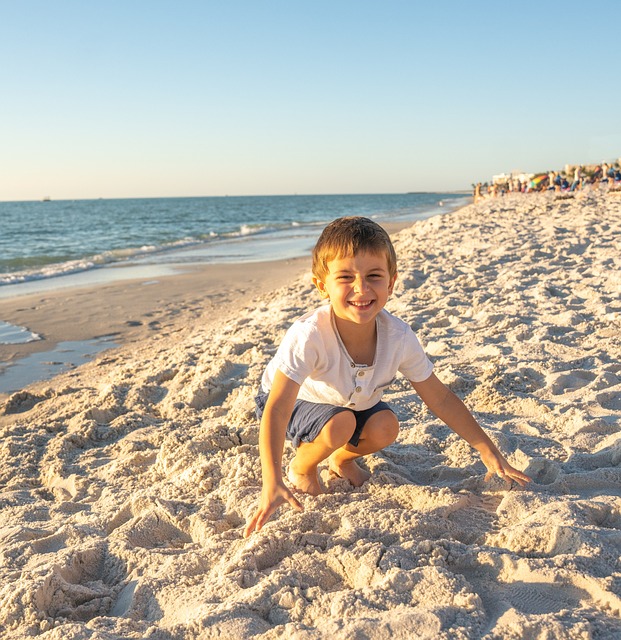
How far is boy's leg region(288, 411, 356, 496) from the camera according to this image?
221cm

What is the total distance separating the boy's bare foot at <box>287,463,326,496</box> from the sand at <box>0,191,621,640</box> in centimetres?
6

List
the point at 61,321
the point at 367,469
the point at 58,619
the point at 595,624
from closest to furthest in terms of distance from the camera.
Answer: the point at 595,624 → the point at 58,619 → the point at 367,469 → the point at 61,321

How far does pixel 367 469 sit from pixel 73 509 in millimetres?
1266

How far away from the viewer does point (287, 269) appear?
34.7ft

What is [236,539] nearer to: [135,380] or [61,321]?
[135,380]

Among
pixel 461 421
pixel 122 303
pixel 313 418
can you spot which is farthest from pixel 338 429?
pixel 122 303

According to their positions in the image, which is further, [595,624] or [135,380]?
[135,380]

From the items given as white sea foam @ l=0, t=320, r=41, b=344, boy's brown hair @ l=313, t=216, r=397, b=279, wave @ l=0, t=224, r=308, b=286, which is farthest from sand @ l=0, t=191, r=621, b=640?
wave @ l=0, t=224, r=308, b=286

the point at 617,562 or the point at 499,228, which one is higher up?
the point at 499,228

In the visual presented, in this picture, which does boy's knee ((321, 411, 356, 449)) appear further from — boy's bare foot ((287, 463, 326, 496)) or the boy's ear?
the boy's ear

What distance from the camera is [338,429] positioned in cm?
221

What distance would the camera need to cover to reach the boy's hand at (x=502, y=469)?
232 cm

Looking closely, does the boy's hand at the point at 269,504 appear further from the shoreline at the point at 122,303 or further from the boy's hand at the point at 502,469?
the shoreline at the point at 122,303

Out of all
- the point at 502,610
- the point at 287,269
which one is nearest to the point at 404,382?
the point at 502,610
